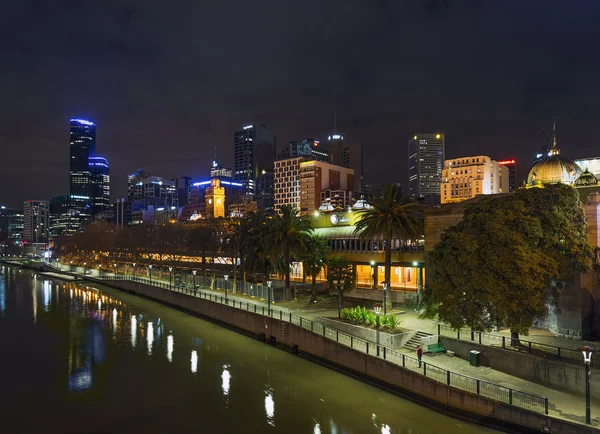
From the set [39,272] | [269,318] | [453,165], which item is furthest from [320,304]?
[453,165]

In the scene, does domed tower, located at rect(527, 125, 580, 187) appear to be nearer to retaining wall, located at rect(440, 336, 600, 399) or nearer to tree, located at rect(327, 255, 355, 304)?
tree, located at rect(327, 255, 355, 304)

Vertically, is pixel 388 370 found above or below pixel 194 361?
above

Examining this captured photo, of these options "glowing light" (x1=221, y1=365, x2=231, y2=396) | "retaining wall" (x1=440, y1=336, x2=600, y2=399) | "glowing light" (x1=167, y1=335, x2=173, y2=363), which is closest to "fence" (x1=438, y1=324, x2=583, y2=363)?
"retaining wall" (x1=440, y1=336, x2=600, y2=399)

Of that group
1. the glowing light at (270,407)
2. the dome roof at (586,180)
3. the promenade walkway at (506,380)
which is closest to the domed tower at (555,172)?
the dome roof at (586,180)

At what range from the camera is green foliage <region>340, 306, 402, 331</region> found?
30.1 meters

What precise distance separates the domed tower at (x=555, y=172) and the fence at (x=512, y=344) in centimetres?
2032

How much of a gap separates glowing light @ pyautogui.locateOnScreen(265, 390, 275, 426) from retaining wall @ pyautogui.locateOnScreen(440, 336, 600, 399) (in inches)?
481

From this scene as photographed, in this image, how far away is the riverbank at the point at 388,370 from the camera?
19484mm

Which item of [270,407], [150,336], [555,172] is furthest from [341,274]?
[555,172]

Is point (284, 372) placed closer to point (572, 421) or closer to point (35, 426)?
point (35, 426)

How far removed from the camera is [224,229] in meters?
80.6

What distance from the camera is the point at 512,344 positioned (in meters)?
25.4

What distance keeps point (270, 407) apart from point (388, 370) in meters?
Result: 7.30

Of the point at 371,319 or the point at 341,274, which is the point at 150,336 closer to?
the point at 341,274
